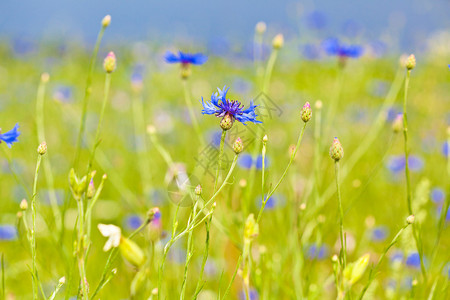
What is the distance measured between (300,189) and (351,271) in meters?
1.01

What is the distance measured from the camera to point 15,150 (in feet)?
7.75

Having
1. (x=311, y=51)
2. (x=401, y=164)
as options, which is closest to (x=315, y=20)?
(x=311, y=51)

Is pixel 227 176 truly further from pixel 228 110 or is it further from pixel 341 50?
pixel 341 50

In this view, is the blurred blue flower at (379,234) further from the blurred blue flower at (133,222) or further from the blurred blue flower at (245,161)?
the blurred blue flower at (133,222)

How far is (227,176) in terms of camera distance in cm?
70

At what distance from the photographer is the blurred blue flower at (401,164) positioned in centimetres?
184

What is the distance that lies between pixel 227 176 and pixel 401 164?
50.6 inches

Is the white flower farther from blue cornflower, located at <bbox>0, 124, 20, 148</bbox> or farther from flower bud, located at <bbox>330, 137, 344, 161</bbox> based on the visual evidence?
flower bud, located at <bbox>330, 137, 344, 161</bbox>

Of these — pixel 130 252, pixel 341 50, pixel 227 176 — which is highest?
pixel 341 50

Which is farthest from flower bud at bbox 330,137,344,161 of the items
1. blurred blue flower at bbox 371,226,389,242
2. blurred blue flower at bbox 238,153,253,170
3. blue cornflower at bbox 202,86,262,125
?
blurred blue flower at bbox 238,153,253,170

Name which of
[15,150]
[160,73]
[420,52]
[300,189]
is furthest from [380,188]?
[420,52]

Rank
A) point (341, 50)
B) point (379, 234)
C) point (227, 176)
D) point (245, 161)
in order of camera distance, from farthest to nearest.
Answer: point (245, 161), point (379, 234), point (341, 50), point (227, 176)

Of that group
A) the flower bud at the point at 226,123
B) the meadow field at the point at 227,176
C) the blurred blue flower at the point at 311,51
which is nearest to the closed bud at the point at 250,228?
the meadow field at the point at 227,176

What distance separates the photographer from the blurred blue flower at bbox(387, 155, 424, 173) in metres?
1.84
